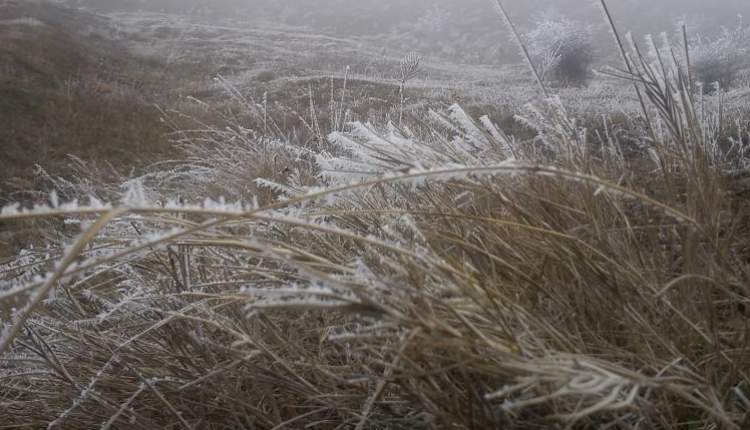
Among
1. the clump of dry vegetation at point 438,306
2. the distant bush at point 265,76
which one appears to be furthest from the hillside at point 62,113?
the clump of dry vegetation at point 438,306

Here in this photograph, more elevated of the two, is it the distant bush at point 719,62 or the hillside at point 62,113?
the distant bush at point 719,62

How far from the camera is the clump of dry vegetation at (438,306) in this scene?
0.58 metres

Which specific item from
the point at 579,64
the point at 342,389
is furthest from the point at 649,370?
the point at 579,64

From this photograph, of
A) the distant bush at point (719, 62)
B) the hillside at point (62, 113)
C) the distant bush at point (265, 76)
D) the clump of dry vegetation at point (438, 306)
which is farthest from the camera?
the distant bush at point (265, 76)

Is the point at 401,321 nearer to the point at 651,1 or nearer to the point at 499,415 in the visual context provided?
the point at 499,415

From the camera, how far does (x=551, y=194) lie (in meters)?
1.14

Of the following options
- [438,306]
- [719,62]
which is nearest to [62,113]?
[438,306]

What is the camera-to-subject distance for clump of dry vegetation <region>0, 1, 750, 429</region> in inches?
22.9

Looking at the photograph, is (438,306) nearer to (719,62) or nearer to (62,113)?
(62,113)

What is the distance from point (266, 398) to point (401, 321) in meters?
0.58

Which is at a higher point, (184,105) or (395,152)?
(395,152)

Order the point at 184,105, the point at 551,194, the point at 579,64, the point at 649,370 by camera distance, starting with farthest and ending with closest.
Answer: the point at 579,64 < the point at 184,105 < the point at 551,194 < the point at 649,370

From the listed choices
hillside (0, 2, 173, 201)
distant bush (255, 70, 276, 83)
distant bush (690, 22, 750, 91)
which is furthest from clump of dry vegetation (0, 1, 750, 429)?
distant bush (690, 22, 750, 91)

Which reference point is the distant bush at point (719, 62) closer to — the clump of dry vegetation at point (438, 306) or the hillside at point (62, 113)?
the hillside at point (62, 113)
